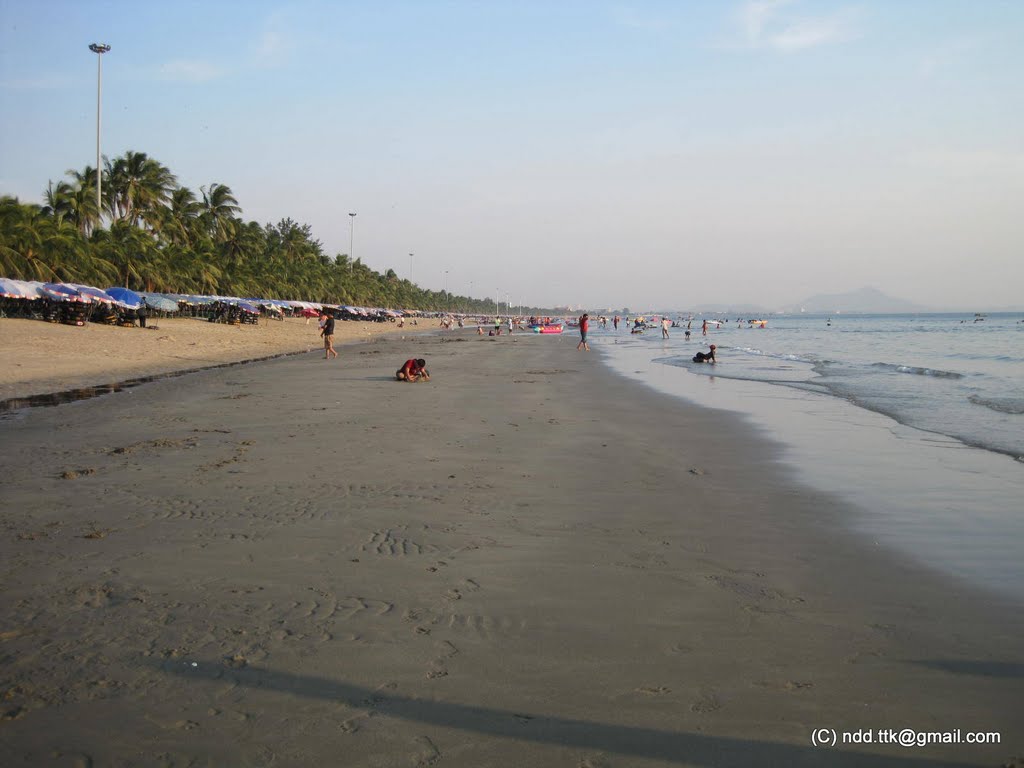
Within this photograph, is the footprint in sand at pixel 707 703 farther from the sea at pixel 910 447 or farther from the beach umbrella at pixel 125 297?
the beach umbrella at pixel 125 297

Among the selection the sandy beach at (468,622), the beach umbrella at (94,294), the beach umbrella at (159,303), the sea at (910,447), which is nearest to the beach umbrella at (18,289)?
the beach umbrella at (94,294)

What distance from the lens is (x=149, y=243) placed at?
180 feet

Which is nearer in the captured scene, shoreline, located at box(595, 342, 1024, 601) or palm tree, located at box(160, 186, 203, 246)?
shoreline, located at box(595, 342, 1024, 601)

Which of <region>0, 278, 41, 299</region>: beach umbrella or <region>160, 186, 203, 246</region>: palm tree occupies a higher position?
<region>160, 186, 203, 246</region>: palm tree

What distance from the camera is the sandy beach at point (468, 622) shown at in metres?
3.21

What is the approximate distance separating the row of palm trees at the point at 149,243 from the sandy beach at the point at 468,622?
136 ft

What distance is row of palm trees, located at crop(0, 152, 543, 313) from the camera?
4375 centimetres

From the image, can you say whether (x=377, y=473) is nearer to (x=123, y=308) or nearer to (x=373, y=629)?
(x=373, y=629)

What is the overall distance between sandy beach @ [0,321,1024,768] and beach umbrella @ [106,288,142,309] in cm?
3607

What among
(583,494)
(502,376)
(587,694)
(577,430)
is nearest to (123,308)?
(502,376)

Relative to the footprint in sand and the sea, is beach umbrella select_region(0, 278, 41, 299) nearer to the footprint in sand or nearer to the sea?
the sea

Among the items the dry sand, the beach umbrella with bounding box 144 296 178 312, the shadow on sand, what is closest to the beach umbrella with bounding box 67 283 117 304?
the dry sand

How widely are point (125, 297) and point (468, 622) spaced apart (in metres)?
43.4

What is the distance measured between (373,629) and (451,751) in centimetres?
127
